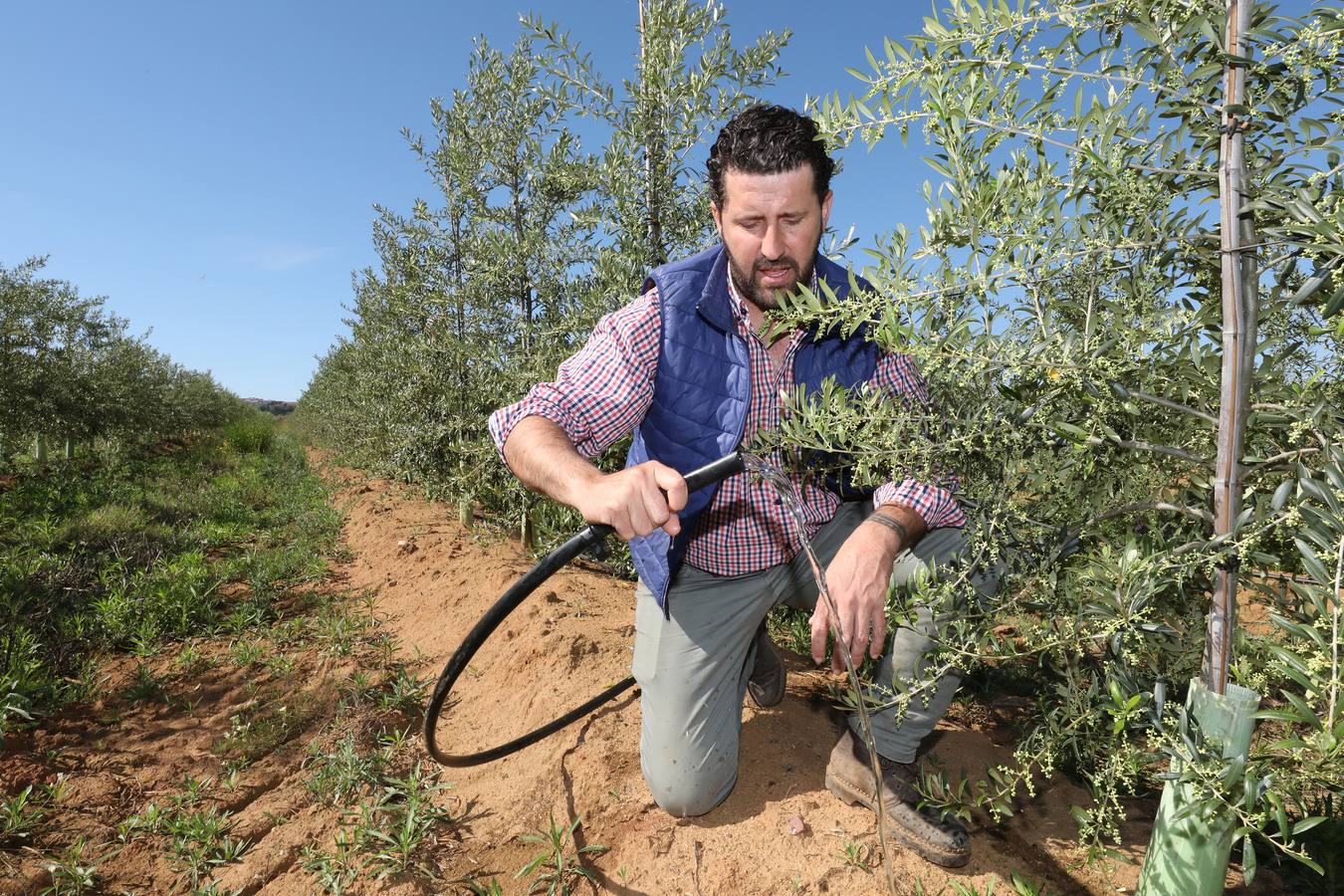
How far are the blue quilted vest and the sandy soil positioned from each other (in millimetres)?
1033

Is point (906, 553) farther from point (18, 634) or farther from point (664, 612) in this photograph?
point (18, 634)

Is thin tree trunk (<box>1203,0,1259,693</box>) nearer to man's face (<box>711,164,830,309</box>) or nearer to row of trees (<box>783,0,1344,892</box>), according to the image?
row of trees (<box>783,0,1344,892</box>)

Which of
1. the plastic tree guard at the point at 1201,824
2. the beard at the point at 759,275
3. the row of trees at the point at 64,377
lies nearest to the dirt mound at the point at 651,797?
the plastic tree guard at the point at 1201,824

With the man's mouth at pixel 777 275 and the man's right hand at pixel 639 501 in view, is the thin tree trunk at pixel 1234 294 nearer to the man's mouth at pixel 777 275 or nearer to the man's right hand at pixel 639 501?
the man's right hand at pixel 639 501

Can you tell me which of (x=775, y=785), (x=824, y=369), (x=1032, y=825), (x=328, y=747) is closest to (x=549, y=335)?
(x=824, y=369)

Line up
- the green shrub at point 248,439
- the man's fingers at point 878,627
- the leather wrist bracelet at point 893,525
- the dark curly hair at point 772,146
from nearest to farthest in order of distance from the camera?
the man's fingers at point 878,627
the leather wrist bracelet at point 893,525
the dark curly hair at point 772,146
the green shrub at point 248,439

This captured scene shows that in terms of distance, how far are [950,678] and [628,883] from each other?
161cm

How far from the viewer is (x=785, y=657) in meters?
4.62

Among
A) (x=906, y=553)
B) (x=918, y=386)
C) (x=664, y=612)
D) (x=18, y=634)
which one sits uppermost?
(x=918, y=386)

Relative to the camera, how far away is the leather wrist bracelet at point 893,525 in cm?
268

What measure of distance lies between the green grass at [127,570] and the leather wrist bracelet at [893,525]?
4698mm

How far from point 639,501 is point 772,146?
1941 millimetres

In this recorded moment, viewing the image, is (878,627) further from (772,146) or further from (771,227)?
(772,146)

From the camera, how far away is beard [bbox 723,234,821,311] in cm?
318
